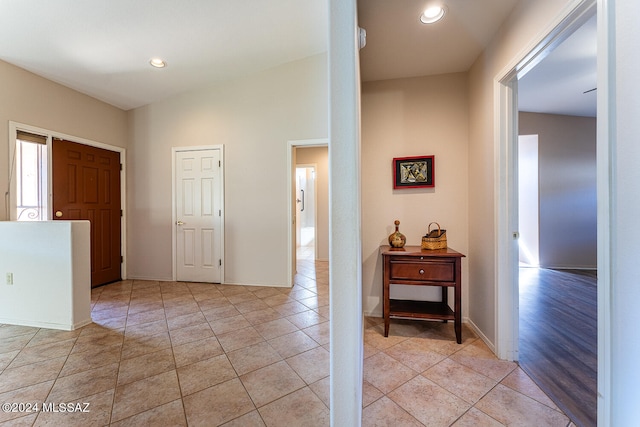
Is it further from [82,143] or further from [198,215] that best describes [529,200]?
[82,143]

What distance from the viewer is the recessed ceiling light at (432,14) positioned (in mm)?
1635

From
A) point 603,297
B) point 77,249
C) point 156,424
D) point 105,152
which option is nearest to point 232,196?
point 77,249

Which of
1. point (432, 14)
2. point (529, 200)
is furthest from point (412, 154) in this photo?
point (529, 200)

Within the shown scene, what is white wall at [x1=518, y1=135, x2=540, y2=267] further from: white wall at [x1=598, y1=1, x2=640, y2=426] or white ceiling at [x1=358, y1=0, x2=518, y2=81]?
white wall at [x1=598, y1=1, x2=640, y2=426]

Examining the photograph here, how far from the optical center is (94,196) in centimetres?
348

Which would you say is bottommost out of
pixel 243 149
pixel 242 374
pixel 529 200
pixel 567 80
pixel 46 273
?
pixel 242 374

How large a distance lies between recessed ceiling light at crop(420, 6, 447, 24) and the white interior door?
2864 millimetres

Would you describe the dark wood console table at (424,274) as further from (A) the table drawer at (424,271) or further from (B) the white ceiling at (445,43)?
(B) the white ceiling at (445,43)

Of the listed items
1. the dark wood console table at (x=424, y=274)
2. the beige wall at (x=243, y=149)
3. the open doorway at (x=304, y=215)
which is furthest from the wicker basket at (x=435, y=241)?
the open doorway at (x=304, y=215)

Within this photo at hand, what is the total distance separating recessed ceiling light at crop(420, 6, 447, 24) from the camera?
1.63 metres

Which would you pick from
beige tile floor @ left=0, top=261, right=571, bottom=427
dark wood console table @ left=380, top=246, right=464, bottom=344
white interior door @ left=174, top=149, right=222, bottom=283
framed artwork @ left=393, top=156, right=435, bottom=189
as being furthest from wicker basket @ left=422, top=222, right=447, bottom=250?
white interior door @ left=174, top=149, right=222, bottom=283

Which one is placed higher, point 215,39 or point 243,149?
point 215,39

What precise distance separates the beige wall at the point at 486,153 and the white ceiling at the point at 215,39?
14 cm

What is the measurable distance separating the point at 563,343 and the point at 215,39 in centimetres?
416
